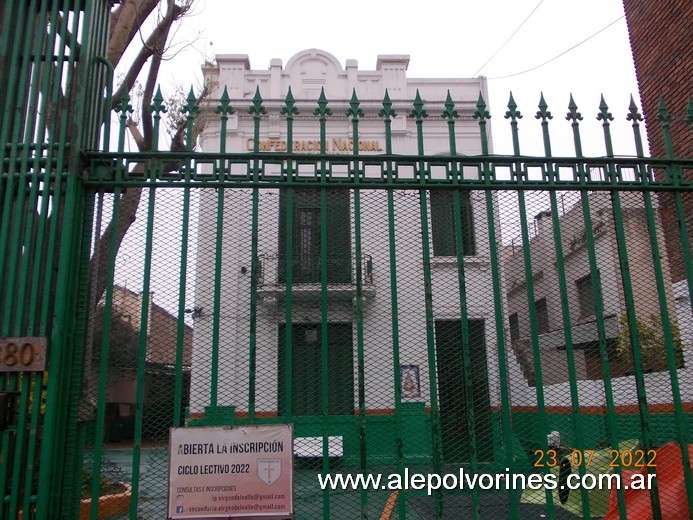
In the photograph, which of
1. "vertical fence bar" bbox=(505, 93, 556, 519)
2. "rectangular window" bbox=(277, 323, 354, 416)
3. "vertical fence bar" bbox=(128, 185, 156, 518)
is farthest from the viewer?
"rectangular window" bbox=(277, 323, 354, 416)

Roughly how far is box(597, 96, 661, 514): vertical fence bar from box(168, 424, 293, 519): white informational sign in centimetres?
212

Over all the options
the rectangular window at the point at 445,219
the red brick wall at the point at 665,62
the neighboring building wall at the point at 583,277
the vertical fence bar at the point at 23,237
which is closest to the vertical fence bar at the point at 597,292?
the neighboring building wall at the point at 583,277

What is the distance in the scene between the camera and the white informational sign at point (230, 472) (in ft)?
9.90

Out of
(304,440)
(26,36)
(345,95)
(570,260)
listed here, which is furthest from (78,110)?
(345,95)

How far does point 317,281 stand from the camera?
5418 millimetres

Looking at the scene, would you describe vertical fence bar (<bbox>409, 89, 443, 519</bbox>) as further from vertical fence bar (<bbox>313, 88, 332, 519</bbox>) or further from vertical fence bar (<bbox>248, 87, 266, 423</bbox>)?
vertical fence bar (<bbox>248, 87, 266, 423</bbox>)

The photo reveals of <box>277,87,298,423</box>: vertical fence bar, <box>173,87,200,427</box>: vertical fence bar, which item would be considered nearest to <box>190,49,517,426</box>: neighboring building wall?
<box>173,87,200,427</box>: vertical fence bar

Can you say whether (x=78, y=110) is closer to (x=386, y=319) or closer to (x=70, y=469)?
(x=70, y=469)

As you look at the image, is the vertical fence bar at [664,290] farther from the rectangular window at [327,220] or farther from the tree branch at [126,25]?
the tree branch at [126,25]

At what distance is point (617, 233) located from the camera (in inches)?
143

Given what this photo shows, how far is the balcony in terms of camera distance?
4.62 meters

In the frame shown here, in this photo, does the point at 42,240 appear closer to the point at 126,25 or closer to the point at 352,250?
the point at 352,250

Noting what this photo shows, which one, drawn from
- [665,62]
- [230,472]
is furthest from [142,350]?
[665,62]

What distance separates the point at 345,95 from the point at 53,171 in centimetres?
901
